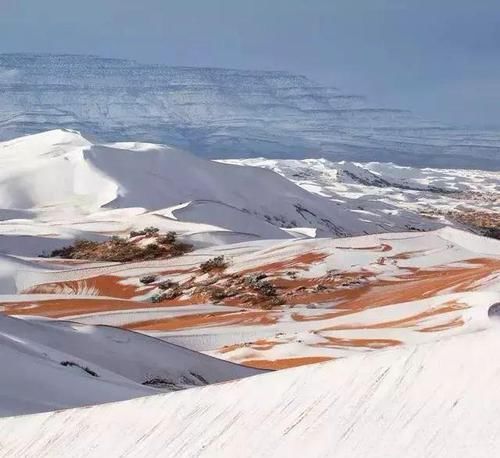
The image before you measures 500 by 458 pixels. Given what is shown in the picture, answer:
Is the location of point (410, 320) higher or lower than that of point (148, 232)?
higher

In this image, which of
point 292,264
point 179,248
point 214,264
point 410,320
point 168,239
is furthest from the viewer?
point 168,239

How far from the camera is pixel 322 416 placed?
5941mm

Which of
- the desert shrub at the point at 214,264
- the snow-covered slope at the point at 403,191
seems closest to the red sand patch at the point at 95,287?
the desert shrub at the point at 214,264

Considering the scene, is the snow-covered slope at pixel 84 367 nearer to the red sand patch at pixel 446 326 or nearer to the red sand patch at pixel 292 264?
the red sand patch at pixel 446 326

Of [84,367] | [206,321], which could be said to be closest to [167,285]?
[206,321]

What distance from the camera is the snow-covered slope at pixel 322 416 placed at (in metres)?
5.44

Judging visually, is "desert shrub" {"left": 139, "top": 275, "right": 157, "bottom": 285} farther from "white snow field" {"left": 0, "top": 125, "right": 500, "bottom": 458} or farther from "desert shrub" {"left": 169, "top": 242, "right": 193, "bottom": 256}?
"desert shrub" {"left": 169, "top": 242, "right": 193, "bottom": 256}

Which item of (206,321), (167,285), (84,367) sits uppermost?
(84,367)

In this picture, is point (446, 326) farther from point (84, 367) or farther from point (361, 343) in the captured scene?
point (84, 367)

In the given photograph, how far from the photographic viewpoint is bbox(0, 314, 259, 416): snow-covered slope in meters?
8.67

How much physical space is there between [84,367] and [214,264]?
17.6 meters

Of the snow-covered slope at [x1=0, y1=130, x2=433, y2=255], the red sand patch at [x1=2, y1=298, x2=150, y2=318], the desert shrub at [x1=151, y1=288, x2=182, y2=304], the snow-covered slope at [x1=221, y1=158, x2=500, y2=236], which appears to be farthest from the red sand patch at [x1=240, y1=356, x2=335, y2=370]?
the snow-covered slope at [x1=221, y1=158, x2=500, y2=236]

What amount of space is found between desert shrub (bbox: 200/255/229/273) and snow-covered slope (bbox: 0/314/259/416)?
13.7 meters

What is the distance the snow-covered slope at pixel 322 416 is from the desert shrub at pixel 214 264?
68.3ft
